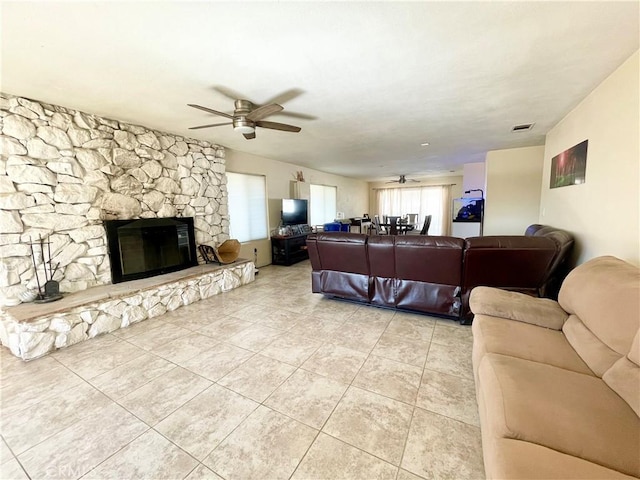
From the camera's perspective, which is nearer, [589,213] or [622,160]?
[622,160]

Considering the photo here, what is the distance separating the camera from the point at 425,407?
1696 mm

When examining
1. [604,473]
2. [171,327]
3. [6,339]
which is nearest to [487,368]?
[604,473]

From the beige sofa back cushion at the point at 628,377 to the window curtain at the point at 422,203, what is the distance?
8617mm

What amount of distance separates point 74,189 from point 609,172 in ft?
17.3

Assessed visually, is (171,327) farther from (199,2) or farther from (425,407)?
(199,2)

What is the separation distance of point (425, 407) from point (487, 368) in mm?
592

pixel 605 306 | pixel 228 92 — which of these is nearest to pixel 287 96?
pixel 228 92

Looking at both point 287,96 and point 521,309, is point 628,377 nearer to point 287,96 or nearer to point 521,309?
point 521,309

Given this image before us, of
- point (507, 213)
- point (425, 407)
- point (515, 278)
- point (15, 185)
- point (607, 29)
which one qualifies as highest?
point (607, 29)

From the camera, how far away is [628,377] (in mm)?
1126

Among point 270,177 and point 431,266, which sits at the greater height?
point 270,177

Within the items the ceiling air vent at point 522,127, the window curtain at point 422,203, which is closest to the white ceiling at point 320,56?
the ceiling air vent at point 522,127

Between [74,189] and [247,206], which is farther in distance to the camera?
[247,206]

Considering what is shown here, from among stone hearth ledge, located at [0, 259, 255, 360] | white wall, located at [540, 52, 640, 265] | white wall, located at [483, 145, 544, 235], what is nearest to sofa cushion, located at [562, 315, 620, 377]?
white wall, located at [540, 52, 640, 265]
